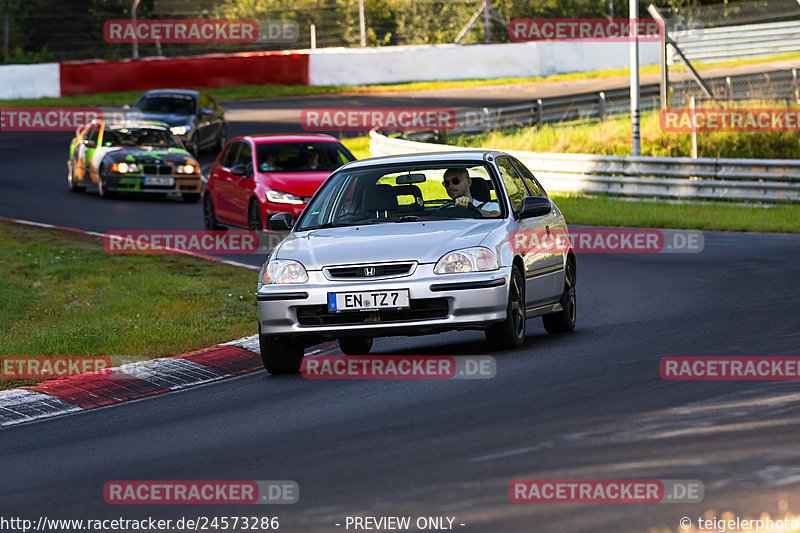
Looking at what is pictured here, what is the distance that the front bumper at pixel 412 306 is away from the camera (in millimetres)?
9711

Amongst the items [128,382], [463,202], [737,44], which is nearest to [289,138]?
[463,202]

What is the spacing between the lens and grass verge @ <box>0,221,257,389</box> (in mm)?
11852

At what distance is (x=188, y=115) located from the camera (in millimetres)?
33656

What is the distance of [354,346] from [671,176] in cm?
1447

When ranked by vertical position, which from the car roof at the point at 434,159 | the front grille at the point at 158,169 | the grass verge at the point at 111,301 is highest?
the car roof at the point at 434,159

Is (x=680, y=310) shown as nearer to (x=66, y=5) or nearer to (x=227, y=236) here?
(x=227, y=236)

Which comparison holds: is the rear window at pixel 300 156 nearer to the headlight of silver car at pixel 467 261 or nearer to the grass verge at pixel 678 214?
the grass verge at pixel 678 214

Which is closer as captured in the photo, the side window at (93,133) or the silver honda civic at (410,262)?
the silver honda civic at (410,262)

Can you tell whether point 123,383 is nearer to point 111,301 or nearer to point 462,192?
point 462,192

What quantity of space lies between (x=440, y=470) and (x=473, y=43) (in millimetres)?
46881

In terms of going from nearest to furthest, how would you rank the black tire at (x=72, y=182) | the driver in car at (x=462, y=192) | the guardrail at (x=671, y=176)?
the driver in car at (x=462, y=192) < the guardrail at (x=671, y=176) < the black tire at (x=72, y=182)

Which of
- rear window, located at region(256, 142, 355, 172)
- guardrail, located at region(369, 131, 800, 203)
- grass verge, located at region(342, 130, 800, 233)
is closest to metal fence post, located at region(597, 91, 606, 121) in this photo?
guardrail, located at region(369, 131, 800, 203)

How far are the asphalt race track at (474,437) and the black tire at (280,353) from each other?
18cm

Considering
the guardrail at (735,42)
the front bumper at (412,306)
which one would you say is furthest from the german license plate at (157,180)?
the guardrail at (735,42)
